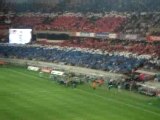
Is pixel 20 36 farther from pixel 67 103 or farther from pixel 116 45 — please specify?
pixel 67 103

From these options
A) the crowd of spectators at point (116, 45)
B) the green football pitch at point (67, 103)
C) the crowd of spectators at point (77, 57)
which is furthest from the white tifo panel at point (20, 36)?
the green football pitch at point (67, 103)

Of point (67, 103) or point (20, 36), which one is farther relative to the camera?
point (20, 36)

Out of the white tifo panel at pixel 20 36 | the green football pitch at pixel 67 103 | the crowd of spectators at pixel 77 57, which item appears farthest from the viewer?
the white tifo panel at pixel 20 36

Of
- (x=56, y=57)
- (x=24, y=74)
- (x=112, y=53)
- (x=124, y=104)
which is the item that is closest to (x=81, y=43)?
(x=56, y=57)

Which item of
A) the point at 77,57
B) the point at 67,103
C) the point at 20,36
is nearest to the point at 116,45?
the point at 77,57

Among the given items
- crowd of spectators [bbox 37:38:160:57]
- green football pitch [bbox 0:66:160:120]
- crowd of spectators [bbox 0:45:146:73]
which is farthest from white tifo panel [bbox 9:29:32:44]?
green football pitch [bbox 0:66:160:120]

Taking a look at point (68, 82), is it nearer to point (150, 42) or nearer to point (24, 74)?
point (24, 74)

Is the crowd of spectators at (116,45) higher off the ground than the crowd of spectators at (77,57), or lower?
higher

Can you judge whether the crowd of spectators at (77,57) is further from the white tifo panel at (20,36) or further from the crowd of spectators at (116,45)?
the crowd of spectators at (116,45)

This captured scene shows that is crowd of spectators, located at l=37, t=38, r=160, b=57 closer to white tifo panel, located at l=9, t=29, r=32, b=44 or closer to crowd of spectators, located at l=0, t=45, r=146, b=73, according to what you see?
crowd of spectators, located at l=0, t=45, r=146, b=73
